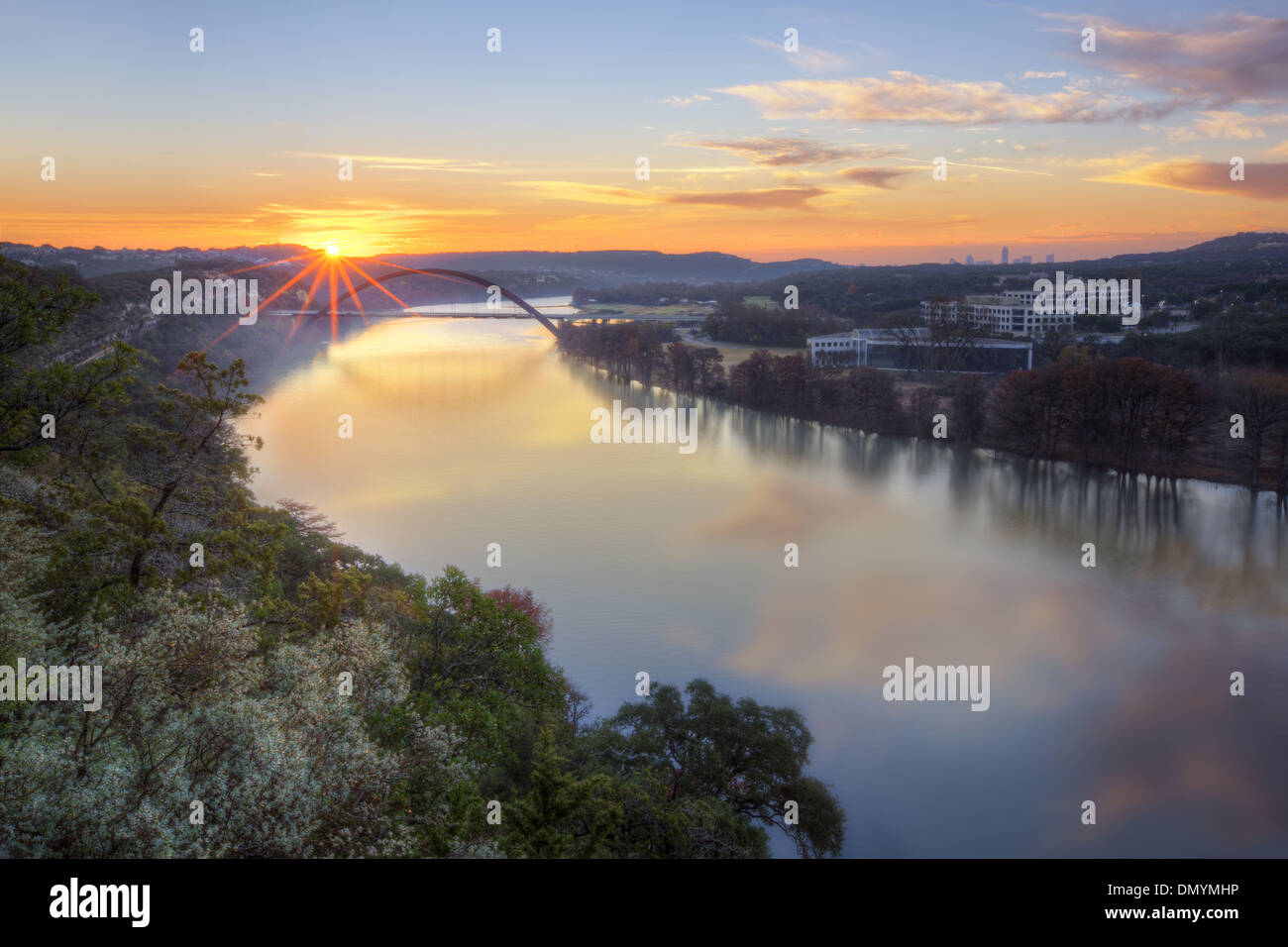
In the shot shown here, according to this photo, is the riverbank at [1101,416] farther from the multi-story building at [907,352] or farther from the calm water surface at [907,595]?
the multi-story building at [907,352]

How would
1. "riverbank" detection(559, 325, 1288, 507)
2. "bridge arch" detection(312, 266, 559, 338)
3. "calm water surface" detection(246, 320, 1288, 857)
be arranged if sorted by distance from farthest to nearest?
1. "bridge arch" detection(312, 266, 559, 338)
2. "riverbank" detection(559, 325, 1288, 507)
3. "calm water surface" detection(246, 320, 1288, 857)

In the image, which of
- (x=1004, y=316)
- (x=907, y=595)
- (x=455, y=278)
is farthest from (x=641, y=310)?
(x=907, y=595)

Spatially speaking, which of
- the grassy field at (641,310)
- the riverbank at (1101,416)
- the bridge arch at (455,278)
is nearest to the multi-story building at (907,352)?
the riverbank at (1101,416)

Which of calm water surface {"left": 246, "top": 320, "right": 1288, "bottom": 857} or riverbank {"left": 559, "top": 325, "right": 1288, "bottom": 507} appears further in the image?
riverbank {"left": 559, "top": 325, "right": 1288, "bottom": 507}

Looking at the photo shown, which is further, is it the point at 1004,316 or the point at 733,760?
the point at 1004,316

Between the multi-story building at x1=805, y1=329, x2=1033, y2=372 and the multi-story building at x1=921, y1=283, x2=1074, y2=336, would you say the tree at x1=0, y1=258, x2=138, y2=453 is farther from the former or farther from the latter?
the multi-story building at x1=921, y1=283, x2=1074, y2=336

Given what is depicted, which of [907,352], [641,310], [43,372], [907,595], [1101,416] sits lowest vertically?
[907,595]

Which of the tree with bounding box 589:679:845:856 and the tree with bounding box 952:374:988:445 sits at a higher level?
the tree with bounding box 952:374:988:445

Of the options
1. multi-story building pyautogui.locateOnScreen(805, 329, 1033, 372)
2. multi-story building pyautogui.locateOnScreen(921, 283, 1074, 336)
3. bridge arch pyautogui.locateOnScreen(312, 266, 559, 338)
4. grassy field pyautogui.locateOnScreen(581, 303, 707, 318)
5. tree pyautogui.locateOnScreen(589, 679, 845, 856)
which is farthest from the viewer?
grassy field pyautogui.locateOnScreen(581, 303, 707, 318)

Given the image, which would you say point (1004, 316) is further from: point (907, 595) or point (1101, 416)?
point (907, 595)

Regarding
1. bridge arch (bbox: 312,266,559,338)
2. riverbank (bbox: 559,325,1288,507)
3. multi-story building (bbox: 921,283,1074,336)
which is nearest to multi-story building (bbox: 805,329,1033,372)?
multi-story building (bbox: 921,283,1074,336)
